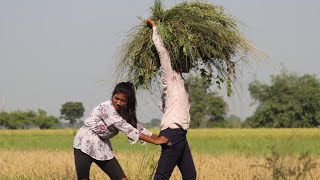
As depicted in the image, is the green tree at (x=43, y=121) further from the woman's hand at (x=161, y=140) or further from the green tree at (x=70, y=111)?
the woman's hand at (x=161, y=140)

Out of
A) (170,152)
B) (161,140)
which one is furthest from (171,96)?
(170,152)

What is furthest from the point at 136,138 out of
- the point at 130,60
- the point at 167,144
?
the point at 130,60

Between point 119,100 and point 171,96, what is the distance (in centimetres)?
54

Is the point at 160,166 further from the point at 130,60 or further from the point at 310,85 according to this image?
the point at 310,85

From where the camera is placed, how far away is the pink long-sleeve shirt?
18.7ft

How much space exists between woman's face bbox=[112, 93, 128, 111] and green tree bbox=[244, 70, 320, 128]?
69085 mm

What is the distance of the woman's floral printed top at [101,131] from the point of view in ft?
19.2

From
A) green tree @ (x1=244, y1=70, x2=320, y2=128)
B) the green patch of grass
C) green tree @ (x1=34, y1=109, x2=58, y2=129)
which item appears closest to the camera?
the green patch of grass

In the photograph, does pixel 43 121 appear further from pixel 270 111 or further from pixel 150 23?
pixel 150 23

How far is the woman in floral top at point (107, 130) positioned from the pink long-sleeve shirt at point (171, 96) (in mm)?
259

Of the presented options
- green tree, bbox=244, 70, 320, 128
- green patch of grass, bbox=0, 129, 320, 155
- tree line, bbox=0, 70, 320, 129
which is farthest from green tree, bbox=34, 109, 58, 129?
green patch of grass, bbox=0, 129, 320, 155

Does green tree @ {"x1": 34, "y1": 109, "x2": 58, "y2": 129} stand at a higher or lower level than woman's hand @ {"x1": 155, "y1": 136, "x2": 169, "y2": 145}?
lower

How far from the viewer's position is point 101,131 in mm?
5938

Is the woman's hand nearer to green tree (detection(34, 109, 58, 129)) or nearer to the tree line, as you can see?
the tree line
